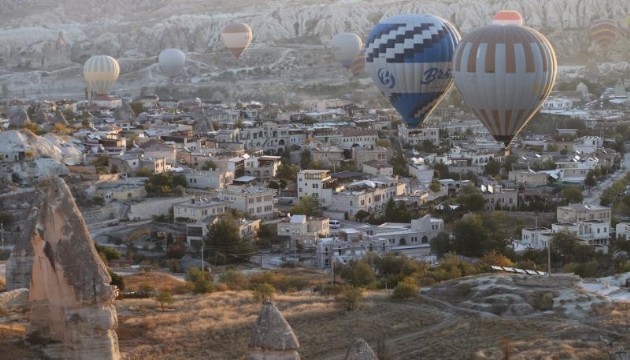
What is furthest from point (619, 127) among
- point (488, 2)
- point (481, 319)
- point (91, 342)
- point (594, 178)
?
point (488, 2)

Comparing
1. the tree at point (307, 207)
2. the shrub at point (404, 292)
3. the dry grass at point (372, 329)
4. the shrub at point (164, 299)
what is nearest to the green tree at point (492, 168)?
the tree at point (307, 207)

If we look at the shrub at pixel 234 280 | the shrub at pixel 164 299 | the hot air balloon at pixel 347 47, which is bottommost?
the shrub at pixel 234 280

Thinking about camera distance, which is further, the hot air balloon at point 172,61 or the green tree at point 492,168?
the hot air balloon at point 172,61

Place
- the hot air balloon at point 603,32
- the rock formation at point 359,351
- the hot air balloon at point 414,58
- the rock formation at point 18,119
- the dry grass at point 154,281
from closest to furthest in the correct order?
the rock formation at point 359,351
the dry grass at point 154,281
the hot air balloon at point 414,58
the rock formation at point 18,119
the hot air balloon at point 603,32

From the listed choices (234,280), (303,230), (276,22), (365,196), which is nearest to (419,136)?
(365,196)

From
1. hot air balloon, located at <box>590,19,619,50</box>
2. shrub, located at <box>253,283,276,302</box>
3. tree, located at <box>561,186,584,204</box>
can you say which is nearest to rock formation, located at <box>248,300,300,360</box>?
shrub, located at <box>253,283,276,302</box>

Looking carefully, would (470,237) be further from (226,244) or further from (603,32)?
(603,32)

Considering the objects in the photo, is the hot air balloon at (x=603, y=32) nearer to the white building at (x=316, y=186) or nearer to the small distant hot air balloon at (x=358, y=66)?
the small distant hot air balloon at (x=358, y=66)

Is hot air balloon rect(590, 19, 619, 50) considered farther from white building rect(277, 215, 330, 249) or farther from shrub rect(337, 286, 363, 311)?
shrub rect(337, 286, 363, 311)
